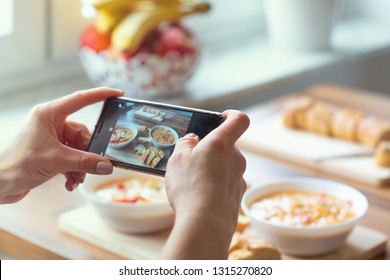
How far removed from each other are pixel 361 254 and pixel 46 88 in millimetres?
1050

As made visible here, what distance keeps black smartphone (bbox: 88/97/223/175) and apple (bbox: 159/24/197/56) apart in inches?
29.0

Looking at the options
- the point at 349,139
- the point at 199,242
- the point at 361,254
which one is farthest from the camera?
the point at 349,139

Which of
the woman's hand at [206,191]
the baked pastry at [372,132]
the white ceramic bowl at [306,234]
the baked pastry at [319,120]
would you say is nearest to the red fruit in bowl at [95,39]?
the baked pastry at [319,120]

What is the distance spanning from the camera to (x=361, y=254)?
1339mm

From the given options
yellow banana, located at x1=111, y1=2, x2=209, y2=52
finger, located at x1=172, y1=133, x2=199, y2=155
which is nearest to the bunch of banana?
yellow banana, located at x1=111, y1=2, x2=209, y2=52

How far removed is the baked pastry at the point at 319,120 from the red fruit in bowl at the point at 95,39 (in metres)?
0.49

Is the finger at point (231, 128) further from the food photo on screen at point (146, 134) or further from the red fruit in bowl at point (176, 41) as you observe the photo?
the red fruit in bowl at point (176, 41)

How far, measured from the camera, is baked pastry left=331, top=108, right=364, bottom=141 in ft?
5.89

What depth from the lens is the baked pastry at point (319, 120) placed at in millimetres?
1831

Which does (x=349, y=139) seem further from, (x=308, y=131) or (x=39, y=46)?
(x=39, y=46)

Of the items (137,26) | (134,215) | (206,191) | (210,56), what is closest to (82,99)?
(134,215)

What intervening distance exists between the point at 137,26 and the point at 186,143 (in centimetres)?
88
